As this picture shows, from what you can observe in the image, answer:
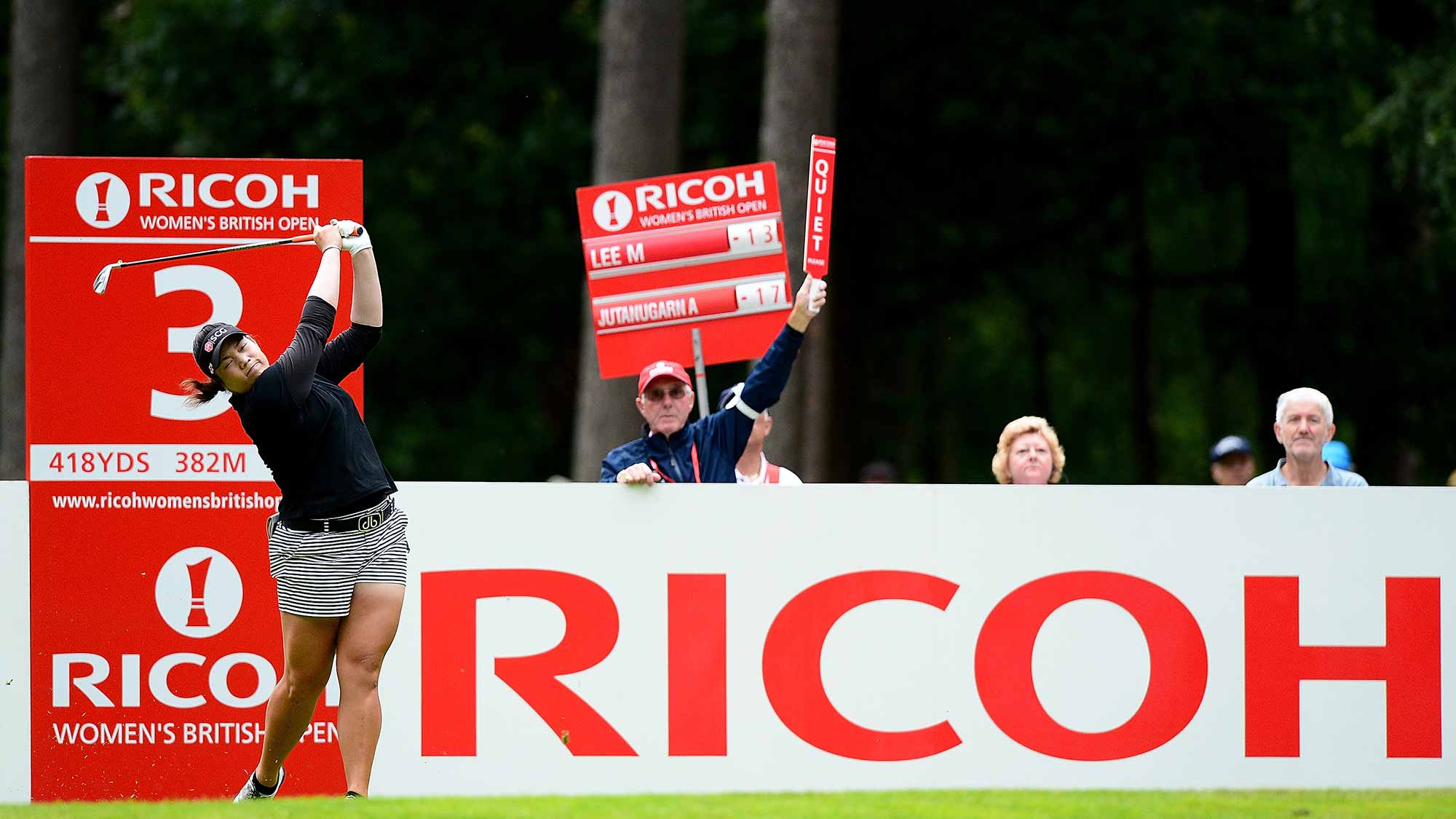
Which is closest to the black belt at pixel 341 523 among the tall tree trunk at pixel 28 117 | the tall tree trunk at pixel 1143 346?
the tall tree trunk at pixel 28 117

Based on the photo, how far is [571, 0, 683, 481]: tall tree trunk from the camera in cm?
1402

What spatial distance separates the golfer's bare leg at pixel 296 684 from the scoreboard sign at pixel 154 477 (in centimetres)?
94

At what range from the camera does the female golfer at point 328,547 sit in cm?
616

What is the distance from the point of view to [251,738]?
744cm

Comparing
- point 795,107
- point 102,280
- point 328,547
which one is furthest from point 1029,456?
point 795,107

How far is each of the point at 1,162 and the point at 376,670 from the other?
17.5 m

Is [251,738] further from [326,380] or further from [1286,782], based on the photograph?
[1286,782]

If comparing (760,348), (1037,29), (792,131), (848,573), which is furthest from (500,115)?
(848,573)

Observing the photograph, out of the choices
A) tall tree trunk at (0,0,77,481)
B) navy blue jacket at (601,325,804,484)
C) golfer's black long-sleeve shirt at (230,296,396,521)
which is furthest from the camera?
tall tree trunk at (0,0,77,481)

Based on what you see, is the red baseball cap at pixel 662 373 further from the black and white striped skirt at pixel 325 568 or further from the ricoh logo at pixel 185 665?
the ricoh logo at pixel 185 665

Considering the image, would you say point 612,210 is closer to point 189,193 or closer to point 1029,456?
point 189,193

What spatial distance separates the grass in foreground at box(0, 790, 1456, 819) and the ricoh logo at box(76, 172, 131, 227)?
8.10 ft

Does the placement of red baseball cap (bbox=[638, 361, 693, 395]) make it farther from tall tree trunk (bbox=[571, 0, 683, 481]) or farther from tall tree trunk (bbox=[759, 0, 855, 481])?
tall tree trunk (bbox=[571, 0, 683, 481])

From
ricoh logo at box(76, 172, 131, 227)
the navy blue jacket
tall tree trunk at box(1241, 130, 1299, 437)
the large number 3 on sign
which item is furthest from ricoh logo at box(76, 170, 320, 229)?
tall tree trunk at box(1241, 130, 1299, 437)
